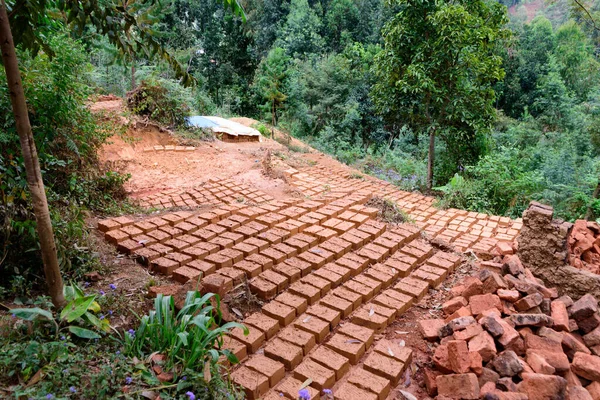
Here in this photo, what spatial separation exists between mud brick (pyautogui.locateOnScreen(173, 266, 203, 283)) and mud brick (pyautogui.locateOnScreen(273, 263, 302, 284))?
0.62m

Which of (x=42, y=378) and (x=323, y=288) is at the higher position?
(x=42, y=378)

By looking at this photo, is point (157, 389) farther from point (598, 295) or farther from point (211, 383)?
point (598, 295)

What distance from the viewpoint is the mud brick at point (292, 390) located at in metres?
2.04

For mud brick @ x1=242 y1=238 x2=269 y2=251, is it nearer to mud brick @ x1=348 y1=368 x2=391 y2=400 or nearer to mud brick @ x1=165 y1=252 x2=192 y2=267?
mud brick @ x1=165 y1=252 x2=192 y2=267

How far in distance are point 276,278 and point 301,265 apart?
0.30 metres

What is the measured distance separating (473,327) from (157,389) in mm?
1914

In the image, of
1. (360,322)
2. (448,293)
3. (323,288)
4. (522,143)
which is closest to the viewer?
(360,322)

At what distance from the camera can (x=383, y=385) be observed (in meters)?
2.14

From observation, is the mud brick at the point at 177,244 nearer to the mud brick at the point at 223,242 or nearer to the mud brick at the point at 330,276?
the mud brick at the point at 223,242

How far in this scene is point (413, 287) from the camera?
3164mm

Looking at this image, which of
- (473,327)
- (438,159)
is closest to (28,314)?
(473,327)

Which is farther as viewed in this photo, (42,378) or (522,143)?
(522,143)

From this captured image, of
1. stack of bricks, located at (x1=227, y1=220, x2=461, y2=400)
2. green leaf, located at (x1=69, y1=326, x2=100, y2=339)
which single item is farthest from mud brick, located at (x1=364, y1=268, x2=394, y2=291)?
green leaf, located at (x1=69, y1=326, x2=100, y2=339)

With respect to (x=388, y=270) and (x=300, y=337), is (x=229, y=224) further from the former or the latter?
(x=300, y=337)
